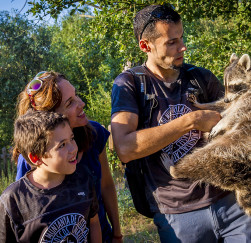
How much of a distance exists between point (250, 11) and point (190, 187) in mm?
3771

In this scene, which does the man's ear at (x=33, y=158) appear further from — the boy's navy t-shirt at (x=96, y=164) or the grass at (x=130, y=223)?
the grass at (x=130, y=223)

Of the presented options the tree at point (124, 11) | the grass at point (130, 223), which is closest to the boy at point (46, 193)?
the tree at point (124, 11)

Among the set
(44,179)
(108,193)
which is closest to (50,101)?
(44,179)

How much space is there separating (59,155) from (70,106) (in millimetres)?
473

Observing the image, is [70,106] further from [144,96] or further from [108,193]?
[108,193]

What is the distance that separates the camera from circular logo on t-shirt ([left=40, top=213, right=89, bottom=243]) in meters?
2.05

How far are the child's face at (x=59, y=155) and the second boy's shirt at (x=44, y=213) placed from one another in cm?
14

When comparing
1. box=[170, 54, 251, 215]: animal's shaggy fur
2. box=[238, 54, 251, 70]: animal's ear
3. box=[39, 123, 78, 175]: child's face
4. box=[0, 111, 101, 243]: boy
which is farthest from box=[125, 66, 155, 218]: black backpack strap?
box=[238, 54, 251, 70]: animal's ear

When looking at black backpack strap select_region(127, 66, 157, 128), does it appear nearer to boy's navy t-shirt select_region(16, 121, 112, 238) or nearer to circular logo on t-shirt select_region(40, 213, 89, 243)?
boy's navy t-shirt select_region(16, 121, 112, 238)

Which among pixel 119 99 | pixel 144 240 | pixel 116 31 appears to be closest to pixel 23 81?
pixel 116 31

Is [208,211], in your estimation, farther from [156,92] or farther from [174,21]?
[174,21]

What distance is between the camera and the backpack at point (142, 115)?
2.71 m

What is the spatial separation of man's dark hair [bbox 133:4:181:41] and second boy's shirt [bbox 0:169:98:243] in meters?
1.55

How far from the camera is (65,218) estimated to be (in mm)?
2121
